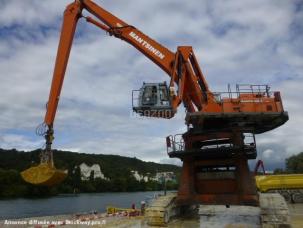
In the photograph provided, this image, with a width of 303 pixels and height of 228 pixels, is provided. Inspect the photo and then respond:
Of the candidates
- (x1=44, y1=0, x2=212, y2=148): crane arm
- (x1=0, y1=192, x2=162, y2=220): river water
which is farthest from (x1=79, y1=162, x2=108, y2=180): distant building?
(x1=44, y1=0, x2=212, y2=148): crane arm

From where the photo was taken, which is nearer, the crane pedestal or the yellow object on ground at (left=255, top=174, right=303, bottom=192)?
the crane pedestal

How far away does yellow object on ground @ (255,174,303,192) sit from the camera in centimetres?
2695

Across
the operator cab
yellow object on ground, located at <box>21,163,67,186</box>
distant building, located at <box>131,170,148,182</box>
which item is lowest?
yellow object on ground, located at <box>21,163,67,186</box>

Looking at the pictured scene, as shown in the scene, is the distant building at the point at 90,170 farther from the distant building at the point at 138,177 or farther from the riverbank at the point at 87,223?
the riverbank at the point at 87,223

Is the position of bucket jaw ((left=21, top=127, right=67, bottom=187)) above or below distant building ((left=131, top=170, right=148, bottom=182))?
below

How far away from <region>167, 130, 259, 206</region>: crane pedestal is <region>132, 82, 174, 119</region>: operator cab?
201cm

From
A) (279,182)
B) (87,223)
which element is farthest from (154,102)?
(279,182)

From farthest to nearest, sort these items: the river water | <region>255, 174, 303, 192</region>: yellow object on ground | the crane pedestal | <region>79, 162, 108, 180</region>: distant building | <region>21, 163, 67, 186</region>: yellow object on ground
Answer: <region>79, 162, 108, 180</region>: distant building
the river water
<region>255, 174, 303, 192</region>: yellow object on ground
the crane pedestal
<region>21, 163, 67, 186</region>: yellow object on ground

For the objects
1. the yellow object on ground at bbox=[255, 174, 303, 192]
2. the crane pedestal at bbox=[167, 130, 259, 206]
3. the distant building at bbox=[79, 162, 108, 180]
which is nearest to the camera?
the crane pedestal at bbox=[167, 130, 259, 206]

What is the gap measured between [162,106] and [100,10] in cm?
618

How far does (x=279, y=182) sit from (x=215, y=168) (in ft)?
39.4

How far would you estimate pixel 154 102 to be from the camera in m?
15.6

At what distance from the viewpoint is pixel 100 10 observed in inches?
716

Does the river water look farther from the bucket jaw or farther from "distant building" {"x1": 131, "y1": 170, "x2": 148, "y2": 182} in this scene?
"distant building" {"x1": 131, "y1": 170, "x2": 148, "y2": 182}
